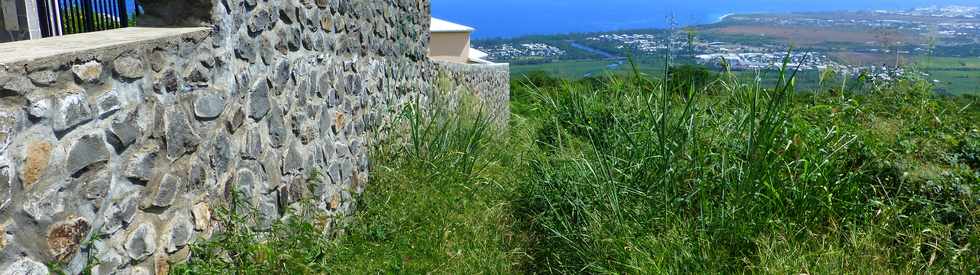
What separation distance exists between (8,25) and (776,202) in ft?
22.5

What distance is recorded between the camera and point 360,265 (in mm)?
3867

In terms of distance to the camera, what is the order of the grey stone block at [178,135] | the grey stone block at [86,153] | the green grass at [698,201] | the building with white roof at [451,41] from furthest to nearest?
1. the building with white roof at [451,41]
2. the green grass at [698,201]
3. the grey stone block at [178,135]
4. the grey stone block at [86,153]

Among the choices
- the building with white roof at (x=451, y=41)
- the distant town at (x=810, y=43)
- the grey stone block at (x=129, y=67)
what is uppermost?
the grey stone block at (x=129, y=67)

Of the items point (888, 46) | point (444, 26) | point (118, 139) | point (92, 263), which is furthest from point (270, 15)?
point (444, 26)

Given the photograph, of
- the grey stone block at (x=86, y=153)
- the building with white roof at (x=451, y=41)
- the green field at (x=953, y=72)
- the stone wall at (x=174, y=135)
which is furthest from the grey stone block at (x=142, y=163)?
the building with white roof at (x=451, y=41)

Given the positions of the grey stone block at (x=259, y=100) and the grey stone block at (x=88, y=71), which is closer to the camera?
the grey stone block at (x=88, y=71)

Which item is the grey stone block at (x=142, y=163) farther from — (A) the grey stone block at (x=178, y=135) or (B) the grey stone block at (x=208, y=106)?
(B) the grey stone block at (x=208, y=106)

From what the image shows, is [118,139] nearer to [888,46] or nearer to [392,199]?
[392,199]

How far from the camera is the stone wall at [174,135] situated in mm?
1910

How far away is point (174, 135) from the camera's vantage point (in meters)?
2.60

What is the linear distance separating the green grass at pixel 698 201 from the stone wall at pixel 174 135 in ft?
0.75

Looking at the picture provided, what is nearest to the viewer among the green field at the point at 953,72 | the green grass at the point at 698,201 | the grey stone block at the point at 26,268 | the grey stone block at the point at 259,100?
the grey stone block at the point at 26,268

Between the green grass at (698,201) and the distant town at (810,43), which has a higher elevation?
the distant town at (810,43)

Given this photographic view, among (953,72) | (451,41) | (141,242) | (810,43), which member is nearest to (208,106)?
(141,242)
